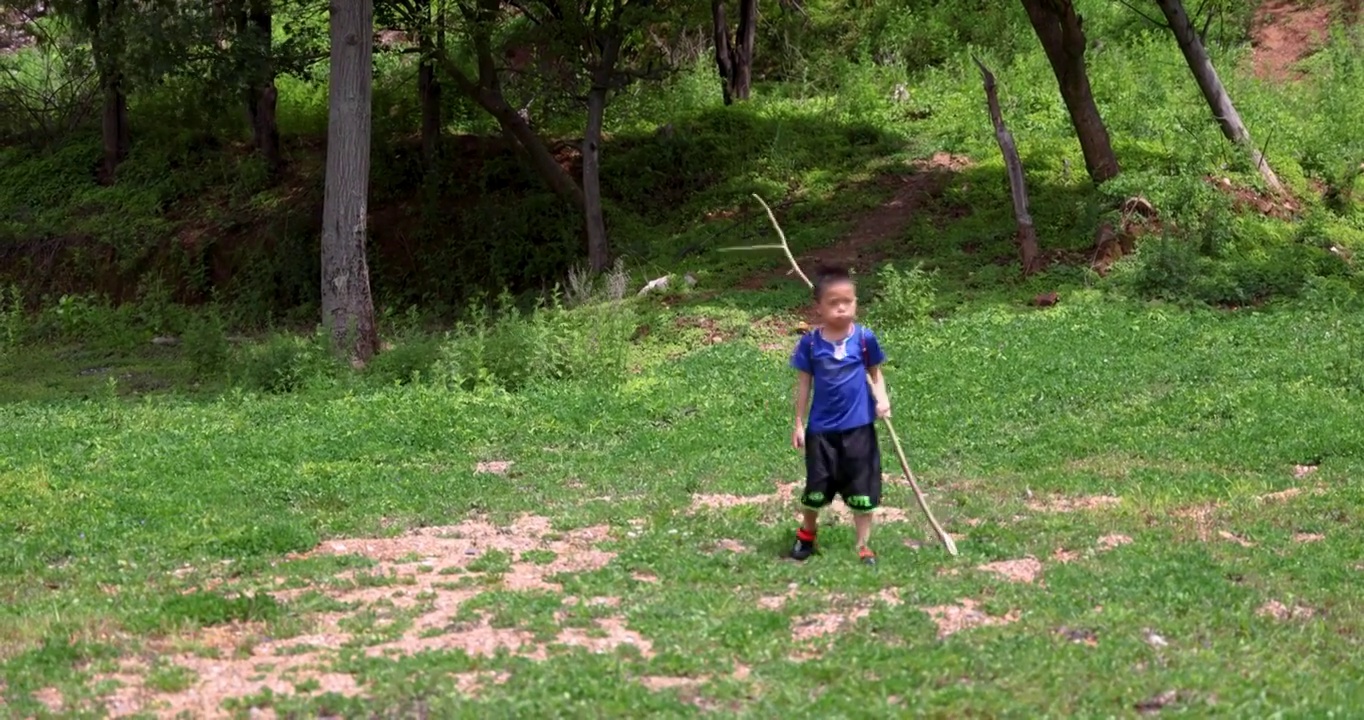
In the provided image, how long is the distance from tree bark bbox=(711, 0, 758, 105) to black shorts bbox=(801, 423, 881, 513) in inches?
723

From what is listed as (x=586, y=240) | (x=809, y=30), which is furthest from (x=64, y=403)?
(x=809, y=30)

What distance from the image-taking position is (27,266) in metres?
23.6

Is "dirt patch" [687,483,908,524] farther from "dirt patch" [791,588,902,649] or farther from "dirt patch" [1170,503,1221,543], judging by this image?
"dirt patch" [791,588,902,649]

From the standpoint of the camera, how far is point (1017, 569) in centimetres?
671

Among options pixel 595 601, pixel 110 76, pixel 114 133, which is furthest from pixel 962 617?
pixel 114 133

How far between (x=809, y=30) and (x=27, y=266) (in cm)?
1473

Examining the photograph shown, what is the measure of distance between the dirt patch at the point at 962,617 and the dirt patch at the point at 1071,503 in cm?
216

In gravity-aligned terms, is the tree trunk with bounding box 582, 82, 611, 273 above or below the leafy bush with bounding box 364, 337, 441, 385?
above

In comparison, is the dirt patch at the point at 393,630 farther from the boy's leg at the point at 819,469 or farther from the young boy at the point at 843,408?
the young boy at the point at 843,408

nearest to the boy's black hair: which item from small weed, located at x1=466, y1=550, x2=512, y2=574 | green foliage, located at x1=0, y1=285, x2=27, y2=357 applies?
small weed, located at x1=466, y1=550, x2=512, y2=574

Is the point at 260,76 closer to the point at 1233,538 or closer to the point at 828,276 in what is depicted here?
the point at 828,276

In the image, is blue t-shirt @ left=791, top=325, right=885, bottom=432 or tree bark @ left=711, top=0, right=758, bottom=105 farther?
tree bark @ left=711, top=0, right=758, bottom=105

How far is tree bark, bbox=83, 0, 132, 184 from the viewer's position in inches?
723

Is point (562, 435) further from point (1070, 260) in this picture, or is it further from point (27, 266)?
point (27, 266)
